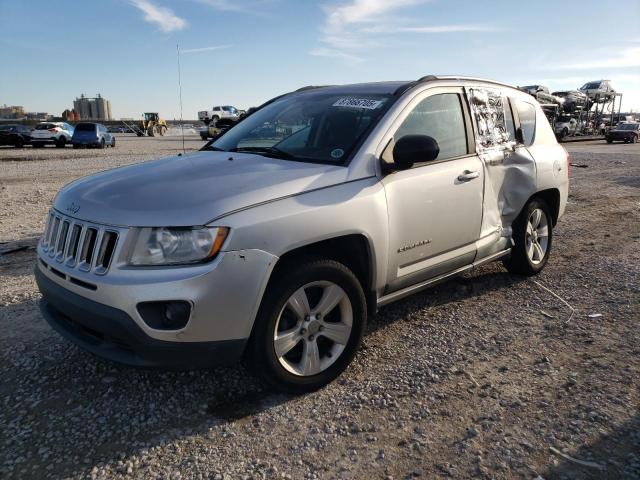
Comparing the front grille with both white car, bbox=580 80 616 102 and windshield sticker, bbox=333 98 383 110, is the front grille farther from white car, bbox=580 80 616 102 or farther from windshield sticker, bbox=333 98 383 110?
white car, bbox=580 80 616 102

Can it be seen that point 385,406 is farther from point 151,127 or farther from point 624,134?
point 151,127

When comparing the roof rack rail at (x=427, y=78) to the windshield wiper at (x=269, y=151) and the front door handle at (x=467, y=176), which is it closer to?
the front door handle at (x=467, y=176)

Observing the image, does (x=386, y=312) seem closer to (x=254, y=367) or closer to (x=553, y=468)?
(x=254, y=367)

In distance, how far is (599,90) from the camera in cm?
3894

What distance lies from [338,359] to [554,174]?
323cm

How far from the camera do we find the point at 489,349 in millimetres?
3611

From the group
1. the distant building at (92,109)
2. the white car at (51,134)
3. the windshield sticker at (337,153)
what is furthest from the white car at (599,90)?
the distant building at (92,109)

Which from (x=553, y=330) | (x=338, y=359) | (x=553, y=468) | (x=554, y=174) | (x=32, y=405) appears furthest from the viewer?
(x=554, y=174)

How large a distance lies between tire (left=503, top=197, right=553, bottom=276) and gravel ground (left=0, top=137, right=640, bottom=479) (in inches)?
19.2

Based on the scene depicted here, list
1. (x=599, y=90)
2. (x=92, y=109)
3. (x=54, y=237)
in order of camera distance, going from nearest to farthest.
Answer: (x=54, y=237), (x=599, y=90), (x=92, y=109)

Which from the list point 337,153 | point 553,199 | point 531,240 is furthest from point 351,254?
point 553,199

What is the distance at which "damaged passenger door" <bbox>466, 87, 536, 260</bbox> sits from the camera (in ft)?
13.9

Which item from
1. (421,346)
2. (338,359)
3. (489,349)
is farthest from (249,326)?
(489,349)

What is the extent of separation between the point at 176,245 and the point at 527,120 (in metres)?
3.83
